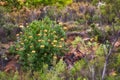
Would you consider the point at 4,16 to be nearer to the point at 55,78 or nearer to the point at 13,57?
the point at 13,57

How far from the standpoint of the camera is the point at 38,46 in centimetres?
754

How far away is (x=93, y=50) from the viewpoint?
21.9 ft

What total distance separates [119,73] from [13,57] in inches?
104

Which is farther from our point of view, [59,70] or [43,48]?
[43,48]

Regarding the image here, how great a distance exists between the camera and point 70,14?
36.6 ft

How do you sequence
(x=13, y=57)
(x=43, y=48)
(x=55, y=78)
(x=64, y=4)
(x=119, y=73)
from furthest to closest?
(x=64, y=4)
(x=13, y=57)
(x=43, y=48)
(x=119, y=73)
(x=55, y=78)

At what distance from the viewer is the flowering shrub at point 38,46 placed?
7.43m

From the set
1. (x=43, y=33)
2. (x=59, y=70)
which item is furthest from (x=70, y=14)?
(x=59, y=70)

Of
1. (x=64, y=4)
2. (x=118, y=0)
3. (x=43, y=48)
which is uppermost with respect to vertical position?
(x=118, y=0)

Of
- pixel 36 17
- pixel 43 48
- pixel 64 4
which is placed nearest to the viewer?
pixel 43 48

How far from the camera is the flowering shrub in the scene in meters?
7.43

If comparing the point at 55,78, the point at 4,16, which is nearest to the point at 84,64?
the point at 55,78

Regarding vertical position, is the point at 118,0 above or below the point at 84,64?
above

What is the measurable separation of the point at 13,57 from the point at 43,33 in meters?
0.89
